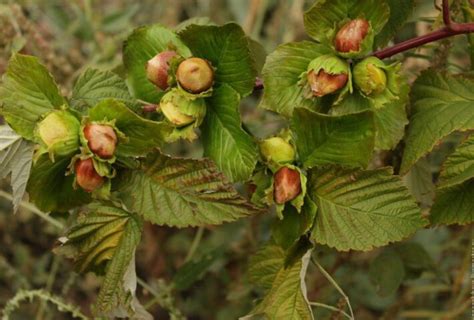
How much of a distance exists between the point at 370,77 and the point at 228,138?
0.12 m

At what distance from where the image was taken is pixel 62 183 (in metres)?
0.60

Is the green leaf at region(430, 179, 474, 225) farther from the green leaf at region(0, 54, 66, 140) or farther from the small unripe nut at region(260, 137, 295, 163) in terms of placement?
the green leaf at region(0, 54, 66, 140)

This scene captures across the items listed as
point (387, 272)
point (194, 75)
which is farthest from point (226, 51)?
point (387, 272)

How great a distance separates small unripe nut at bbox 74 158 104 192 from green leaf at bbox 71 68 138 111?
0.24 feet

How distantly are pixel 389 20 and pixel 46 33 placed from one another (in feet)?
2.57

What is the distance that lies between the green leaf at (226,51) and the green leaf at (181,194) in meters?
0.07

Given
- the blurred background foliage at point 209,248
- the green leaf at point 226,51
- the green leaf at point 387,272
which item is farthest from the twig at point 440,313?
the green leaf at point 226,51

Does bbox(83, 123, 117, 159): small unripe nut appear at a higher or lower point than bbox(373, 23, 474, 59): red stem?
lower

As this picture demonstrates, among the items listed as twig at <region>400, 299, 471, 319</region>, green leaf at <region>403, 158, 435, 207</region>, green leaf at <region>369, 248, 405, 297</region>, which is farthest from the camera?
twig at <region>400, 299, 471, 319</region>

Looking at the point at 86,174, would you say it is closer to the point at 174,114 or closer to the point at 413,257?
the point at 174,114

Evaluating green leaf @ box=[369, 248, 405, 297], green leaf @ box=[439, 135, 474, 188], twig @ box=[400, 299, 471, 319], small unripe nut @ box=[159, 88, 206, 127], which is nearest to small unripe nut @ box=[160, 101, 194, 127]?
small unripe nut @ box=[159, 88, 206, 127]

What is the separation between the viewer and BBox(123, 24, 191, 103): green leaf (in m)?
0.61

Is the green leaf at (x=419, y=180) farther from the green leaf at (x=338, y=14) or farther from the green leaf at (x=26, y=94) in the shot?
the green leaf at (x=26, y=94)

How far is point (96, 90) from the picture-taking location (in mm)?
594
